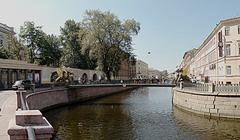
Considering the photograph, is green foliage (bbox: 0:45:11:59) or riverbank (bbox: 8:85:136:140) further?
green foliage (bbox: 0:45:11:59)

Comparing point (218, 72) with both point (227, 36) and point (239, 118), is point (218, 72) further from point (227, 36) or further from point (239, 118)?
point (239, 118)

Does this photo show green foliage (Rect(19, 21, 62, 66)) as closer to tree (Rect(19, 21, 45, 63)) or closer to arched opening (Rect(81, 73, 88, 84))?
tree (Rect(19, 21, 45, 63))

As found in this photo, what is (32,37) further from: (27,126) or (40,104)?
(27,126)

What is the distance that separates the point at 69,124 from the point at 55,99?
16.5 m

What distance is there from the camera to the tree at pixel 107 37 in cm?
5897

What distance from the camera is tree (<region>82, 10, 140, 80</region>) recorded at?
59.0 metres

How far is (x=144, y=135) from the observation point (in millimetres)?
23172

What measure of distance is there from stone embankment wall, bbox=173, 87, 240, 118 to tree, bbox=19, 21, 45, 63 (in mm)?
39495

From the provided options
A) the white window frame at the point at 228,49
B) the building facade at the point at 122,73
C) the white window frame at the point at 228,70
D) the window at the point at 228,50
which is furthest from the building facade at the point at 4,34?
the white window frame at the point at 228,70

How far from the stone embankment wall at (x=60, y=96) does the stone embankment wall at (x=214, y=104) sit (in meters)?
15.7

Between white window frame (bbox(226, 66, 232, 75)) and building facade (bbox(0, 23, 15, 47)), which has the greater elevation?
building facade (bbox(0, 23, 15, 47))

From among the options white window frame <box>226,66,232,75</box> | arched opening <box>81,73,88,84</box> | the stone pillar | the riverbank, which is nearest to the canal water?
the riverbank

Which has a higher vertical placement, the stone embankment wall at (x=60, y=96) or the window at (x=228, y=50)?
the window at (x=228, y=50)

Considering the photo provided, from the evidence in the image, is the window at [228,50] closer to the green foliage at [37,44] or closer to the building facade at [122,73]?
the green foliage at [37,44]
